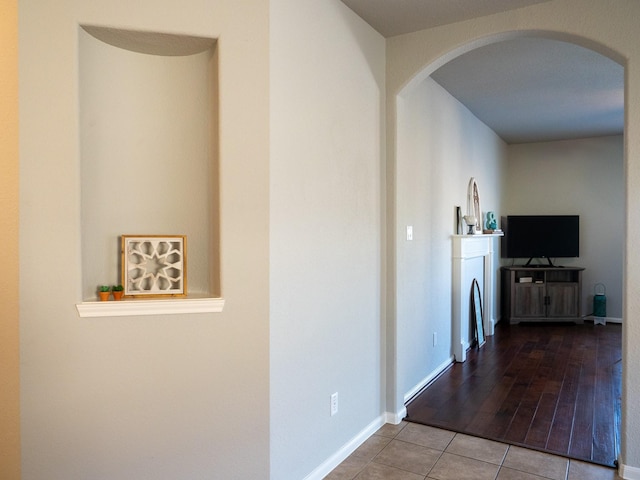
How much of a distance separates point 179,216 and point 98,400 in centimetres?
83

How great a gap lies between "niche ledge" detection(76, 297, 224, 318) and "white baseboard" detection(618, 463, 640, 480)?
2260 millimetres

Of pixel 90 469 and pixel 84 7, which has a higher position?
pixel 84 7

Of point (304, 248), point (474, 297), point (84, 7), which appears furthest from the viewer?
point (474, 297)

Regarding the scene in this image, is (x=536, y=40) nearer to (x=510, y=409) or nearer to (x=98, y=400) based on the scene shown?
(x=510, y=409)

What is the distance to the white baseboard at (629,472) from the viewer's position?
2441 mm

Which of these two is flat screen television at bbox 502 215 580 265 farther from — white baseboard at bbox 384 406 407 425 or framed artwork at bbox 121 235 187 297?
framed artwork at bbox 121 235 187 297

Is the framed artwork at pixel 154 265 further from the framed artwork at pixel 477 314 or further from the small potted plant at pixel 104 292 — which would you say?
the framed artwork at pixel 477 314

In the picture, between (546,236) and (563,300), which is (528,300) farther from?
→ (546,236)

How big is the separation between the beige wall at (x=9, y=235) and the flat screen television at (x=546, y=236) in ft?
20.5

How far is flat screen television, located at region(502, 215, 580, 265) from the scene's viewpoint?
6.67 metres

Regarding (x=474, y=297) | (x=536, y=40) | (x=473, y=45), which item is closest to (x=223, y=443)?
(x=473, y=45)

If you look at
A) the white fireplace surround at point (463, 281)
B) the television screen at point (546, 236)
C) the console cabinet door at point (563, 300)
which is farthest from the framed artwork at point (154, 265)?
the console cabinet door at point (563, 300)

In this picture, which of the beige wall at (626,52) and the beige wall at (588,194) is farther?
the beige wall at (588,194)

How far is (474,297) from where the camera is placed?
504cm
